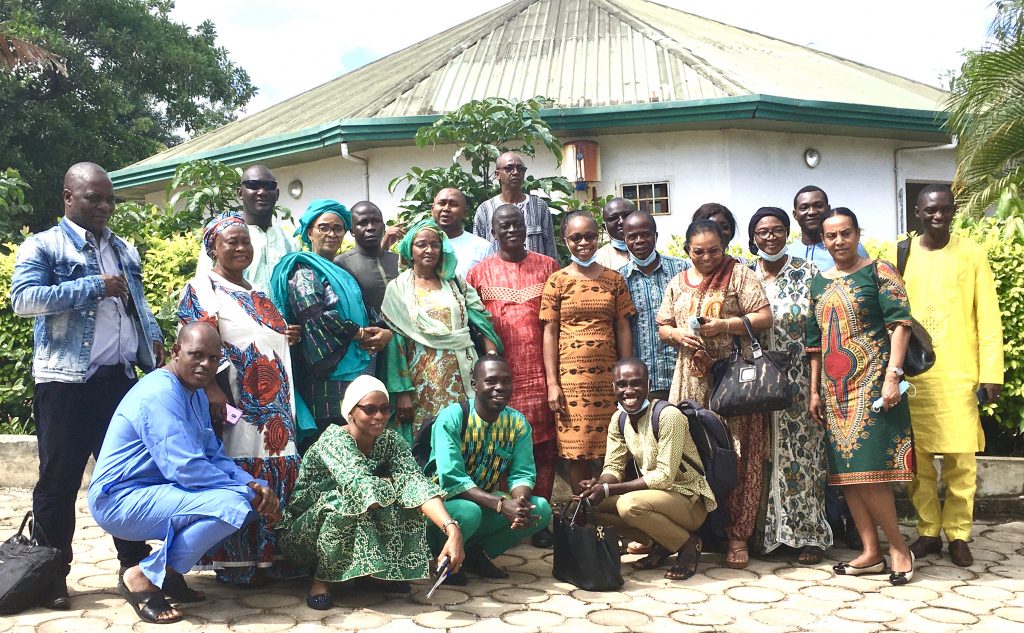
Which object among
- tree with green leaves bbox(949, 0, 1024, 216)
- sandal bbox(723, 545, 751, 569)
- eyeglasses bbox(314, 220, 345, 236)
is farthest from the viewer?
tree with green leaves bbox(949, 0, 1024, 216)

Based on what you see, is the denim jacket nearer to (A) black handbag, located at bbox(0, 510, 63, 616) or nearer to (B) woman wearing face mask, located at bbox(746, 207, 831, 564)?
(A) black handbag, located at bbox(0, 510, 63, 616)

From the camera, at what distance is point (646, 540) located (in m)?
4.84

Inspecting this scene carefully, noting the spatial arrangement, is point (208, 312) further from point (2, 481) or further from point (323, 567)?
point (2, 481)

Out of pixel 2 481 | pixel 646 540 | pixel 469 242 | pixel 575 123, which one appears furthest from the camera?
pixel 575 123

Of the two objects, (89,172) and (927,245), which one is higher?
(89,172)

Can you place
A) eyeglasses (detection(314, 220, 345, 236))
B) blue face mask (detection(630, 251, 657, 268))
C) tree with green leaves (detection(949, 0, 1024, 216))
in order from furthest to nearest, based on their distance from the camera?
1. tree with green leaves (detection(949, 0, 1024, 216))
2. blue face mask (detection(630, 251, 657, 268))
3. eyeglasses (detection(314, 220, 345, 236))

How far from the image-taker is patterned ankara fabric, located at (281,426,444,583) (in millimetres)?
4121

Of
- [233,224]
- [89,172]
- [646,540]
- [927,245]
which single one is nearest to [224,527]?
[233,224]

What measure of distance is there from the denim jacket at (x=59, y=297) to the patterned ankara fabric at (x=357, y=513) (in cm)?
111

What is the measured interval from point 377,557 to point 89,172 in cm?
211

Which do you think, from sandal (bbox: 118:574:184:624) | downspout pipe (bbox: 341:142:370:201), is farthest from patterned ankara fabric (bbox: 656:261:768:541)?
downspout pipe (bbox: 341:142:370:201)

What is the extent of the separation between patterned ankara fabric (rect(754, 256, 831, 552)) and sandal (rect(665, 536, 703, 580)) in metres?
0.46

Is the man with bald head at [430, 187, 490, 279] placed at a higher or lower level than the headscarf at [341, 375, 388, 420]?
higher

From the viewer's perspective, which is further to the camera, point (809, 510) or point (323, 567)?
point (809, 510)
